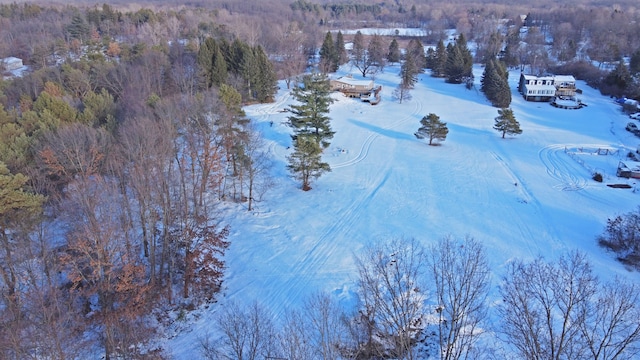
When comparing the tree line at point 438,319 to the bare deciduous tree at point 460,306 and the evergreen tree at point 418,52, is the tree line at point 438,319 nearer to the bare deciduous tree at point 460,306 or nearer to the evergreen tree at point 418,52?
the bare deciduous tree at point 460,306

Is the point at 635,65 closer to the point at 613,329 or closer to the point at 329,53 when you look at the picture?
the point at 329,53

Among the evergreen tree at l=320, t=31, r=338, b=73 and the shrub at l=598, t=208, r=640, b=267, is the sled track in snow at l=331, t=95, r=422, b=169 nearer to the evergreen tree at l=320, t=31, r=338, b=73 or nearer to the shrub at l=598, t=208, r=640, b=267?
the shrub at l=598, t=208, r=640, b=267

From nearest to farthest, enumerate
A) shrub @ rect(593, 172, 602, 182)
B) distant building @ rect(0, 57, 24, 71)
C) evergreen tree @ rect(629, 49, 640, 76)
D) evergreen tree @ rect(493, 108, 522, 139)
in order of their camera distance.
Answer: shrub @ rect(593, 172, 602, 182) → evergreen tree @ rect(493, 108, 522, 139) → evergreen tree @ rect(629, 49, 640, 76) → distant building @ rect(0, 57, 24, 71)

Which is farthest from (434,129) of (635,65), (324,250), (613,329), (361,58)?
(635,65)

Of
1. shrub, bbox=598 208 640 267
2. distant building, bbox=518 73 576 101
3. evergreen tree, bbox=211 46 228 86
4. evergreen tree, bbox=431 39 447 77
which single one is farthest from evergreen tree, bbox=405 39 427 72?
shrub, bbox=598 208 640 267

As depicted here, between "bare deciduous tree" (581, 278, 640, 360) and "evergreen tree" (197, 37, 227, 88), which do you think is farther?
"evergreen tree" (197, 37, 227, 88)

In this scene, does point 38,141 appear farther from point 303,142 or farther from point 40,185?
point 303,142

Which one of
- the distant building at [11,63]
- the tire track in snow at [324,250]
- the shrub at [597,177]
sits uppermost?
the distant building at [11,63]

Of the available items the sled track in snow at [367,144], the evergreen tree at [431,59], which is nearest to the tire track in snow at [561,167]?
the sled track in snow at [367,144]
